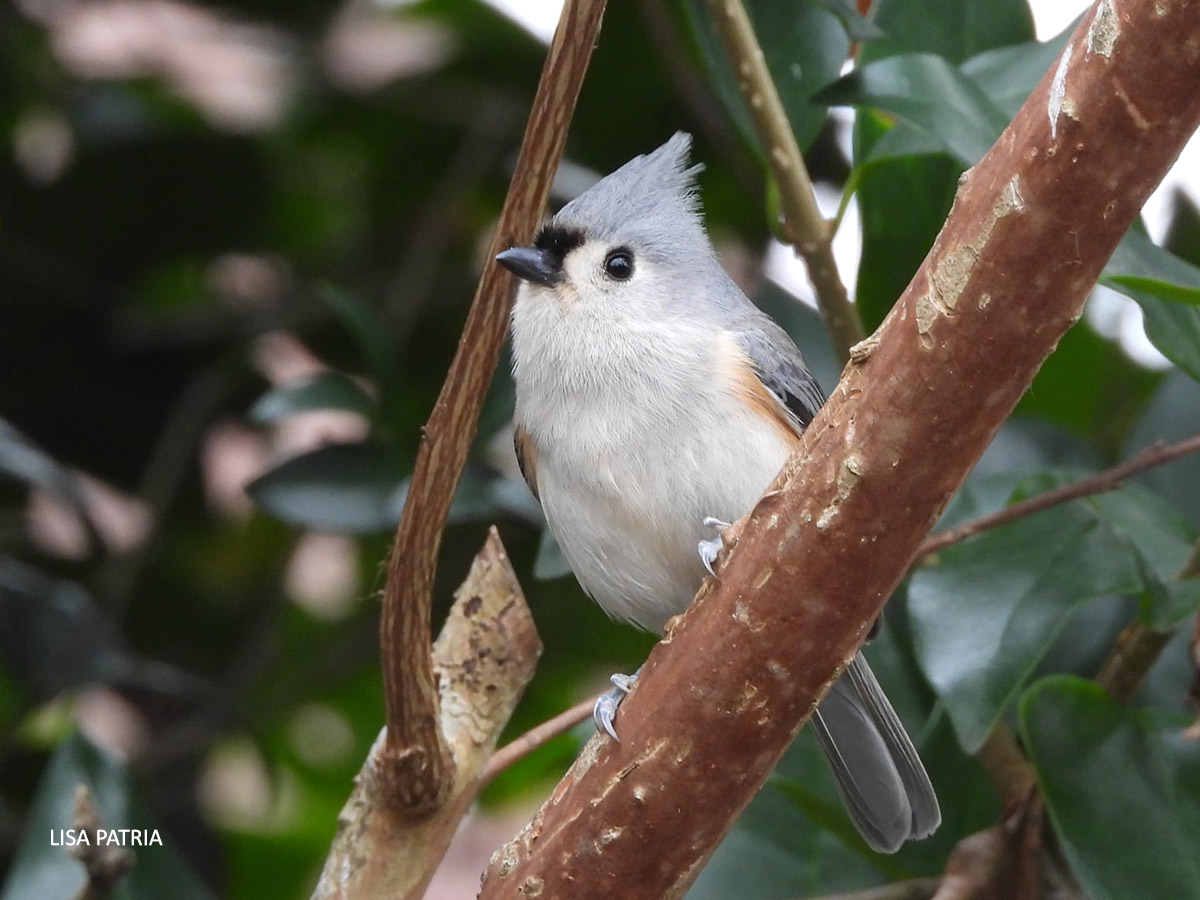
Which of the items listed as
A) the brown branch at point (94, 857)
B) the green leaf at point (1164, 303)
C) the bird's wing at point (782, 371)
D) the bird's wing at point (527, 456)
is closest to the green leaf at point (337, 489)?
the bird's wing at point (527, 456)

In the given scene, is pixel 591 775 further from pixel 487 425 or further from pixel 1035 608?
pixel 487 425

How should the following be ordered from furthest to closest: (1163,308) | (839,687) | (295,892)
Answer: (295,892) < (839,687) < (1163,308)

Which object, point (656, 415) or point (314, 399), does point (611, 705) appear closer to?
point (656, 415)

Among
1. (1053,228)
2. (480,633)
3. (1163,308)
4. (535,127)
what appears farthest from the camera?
(480,633)

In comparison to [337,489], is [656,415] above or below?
above

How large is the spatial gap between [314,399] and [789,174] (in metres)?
0.78

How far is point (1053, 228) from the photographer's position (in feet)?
3.44

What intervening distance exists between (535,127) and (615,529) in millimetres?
682

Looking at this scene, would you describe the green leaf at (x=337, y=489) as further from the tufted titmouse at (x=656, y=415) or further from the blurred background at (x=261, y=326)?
the tufted titmouse at (x=656, y=415)

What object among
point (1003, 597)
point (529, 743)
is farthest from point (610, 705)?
point (1003, 597)

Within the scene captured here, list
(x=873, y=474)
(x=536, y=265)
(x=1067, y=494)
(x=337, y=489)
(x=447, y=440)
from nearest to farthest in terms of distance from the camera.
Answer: (x=873, y=474) < (x=447, y=440) < (x=1067, y=494) < (x=536, y=265) < (x=337, y=489)

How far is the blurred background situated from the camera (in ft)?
7.61

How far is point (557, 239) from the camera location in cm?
191

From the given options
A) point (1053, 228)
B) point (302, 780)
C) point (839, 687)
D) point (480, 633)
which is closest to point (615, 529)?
point (480, 633)
